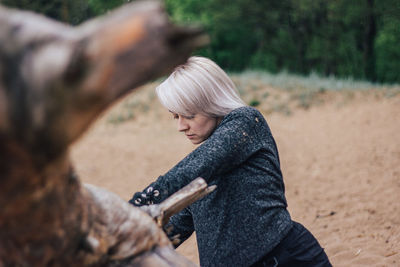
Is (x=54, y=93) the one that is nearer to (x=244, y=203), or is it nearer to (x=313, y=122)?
(x=244, y=203)

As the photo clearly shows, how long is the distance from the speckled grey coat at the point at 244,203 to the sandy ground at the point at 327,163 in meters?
2.27

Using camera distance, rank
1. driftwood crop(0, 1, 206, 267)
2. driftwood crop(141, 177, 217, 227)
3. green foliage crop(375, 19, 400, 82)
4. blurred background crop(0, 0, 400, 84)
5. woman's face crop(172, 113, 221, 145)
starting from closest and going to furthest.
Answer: driftwood crop(0, 1, 206, 267)
driftwood crop(141, 177, 217, 227)
woman's face crop(172, 113, 221, 145)
blurred background crop(0, 0, 400, 84)
green foliage crop(375, 19, 400, 82)

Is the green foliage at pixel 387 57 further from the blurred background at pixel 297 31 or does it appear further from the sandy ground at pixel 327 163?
the sandy ground at pixel 327 163

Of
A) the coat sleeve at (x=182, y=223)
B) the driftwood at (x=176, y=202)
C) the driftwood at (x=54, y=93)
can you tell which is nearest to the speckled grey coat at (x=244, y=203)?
the coat sleeve at (x=182, y=223)

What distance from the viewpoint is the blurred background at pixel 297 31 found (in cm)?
1883

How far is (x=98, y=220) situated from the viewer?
1.12 meters

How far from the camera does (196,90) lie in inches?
76.1

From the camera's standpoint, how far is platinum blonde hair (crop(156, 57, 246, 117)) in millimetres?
1926

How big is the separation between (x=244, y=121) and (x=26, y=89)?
49.9 inches

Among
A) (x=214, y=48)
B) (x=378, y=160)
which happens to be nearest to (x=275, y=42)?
(x=214, y=48)

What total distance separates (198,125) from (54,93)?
1326 mm

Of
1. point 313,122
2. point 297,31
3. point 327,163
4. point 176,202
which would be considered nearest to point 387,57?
point 297,31

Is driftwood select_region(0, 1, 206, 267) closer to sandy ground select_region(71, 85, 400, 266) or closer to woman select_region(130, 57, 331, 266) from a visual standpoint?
woman select_region(130, 57, 331, 266)

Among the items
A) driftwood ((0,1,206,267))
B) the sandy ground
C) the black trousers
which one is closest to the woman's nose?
the black trousers
